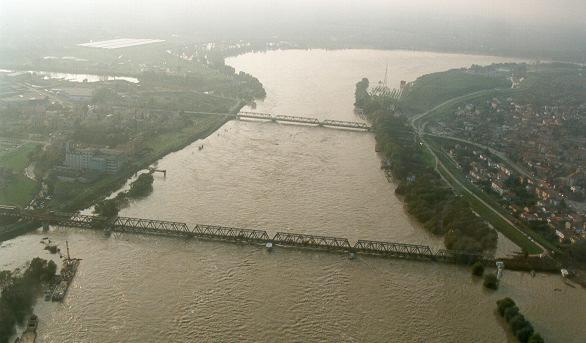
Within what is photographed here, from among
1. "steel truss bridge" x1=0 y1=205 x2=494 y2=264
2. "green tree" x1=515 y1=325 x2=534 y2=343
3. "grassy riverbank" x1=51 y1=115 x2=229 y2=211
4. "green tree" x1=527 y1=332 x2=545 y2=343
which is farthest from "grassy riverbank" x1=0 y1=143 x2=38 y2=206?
"green tree" x1=527 y1=332 x2=545 y2=343

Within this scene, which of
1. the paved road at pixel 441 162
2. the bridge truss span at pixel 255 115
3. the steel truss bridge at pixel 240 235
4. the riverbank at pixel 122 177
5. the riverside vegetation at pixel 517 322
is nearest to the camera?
the riverside vegetation at pixel 517 322

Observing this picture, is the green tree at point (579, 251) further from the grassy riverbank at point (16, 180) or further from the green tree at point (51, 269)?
the grassy riverbank at point (16, 180)

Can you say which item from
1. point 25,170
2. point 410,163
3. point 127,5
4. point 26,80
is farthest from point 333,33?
point 25,170

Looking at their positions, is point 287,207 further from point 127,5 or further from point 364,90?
point 127,5

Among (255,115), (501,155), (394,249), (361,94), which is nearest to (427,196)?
(394,249)

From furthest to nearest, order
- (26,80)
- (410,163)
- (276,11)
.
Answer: (276,11), (26,80), (410,163)

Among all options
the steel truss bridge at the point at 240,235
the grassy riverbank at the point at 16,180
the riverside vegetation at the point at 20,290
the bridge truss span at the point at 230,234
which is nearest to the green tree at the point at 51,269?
the riverside vegetation at the point at 20,290
